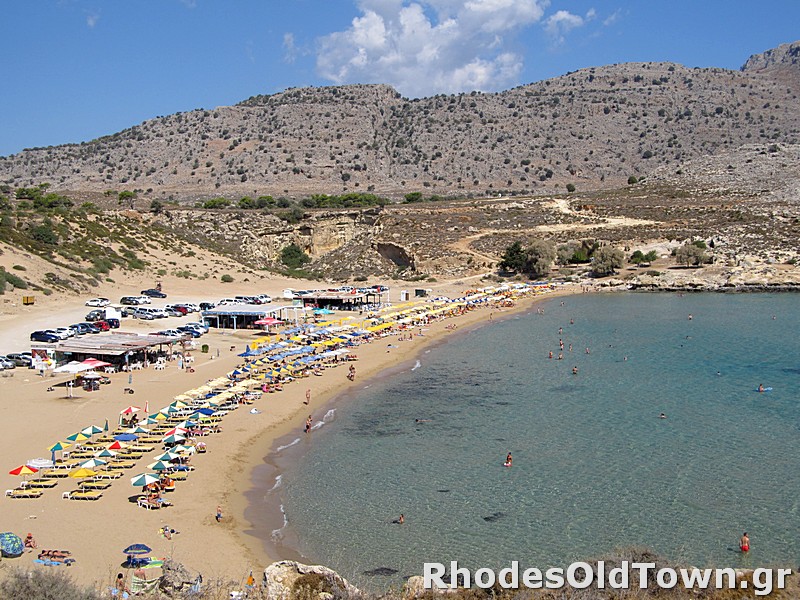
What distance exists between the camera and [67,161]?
418 feet

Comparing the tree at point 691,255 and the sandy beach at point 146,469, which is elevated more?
the tree at point 691,255

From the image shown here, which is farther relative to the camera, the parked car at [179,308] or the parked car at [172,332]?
the parked car at [179,308]

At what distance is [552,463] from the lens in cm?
2303

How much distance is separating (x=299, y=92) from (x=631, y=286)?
104 metres

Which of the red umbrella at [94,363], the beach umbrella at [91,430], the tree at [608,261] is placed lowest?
the beach umbrella at [91,430]

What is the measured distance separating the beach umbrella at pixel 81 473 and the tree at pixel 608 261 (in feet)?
185

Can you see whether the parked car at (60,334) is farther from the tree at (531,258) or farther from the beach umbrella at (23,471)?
the tree at (531,258)

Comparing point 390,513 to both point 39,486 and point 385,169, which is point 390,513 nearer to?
point 39,486

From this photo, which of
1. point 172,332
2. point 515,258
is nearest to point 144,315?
point 172,332

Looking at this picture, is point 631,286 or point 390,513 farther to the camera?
point 631,286

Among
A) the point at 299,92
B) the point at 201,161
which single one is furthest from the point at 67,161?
the point at 299,92

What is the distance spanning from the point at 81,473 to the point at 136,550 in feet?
19.0

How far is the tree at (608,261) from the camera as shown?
227 ft

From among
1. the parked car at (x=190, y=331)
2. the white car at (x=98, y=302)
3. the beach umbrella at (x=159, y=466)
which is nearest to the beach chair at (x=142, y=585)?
the beach umbrella at (x=159, y=466)
